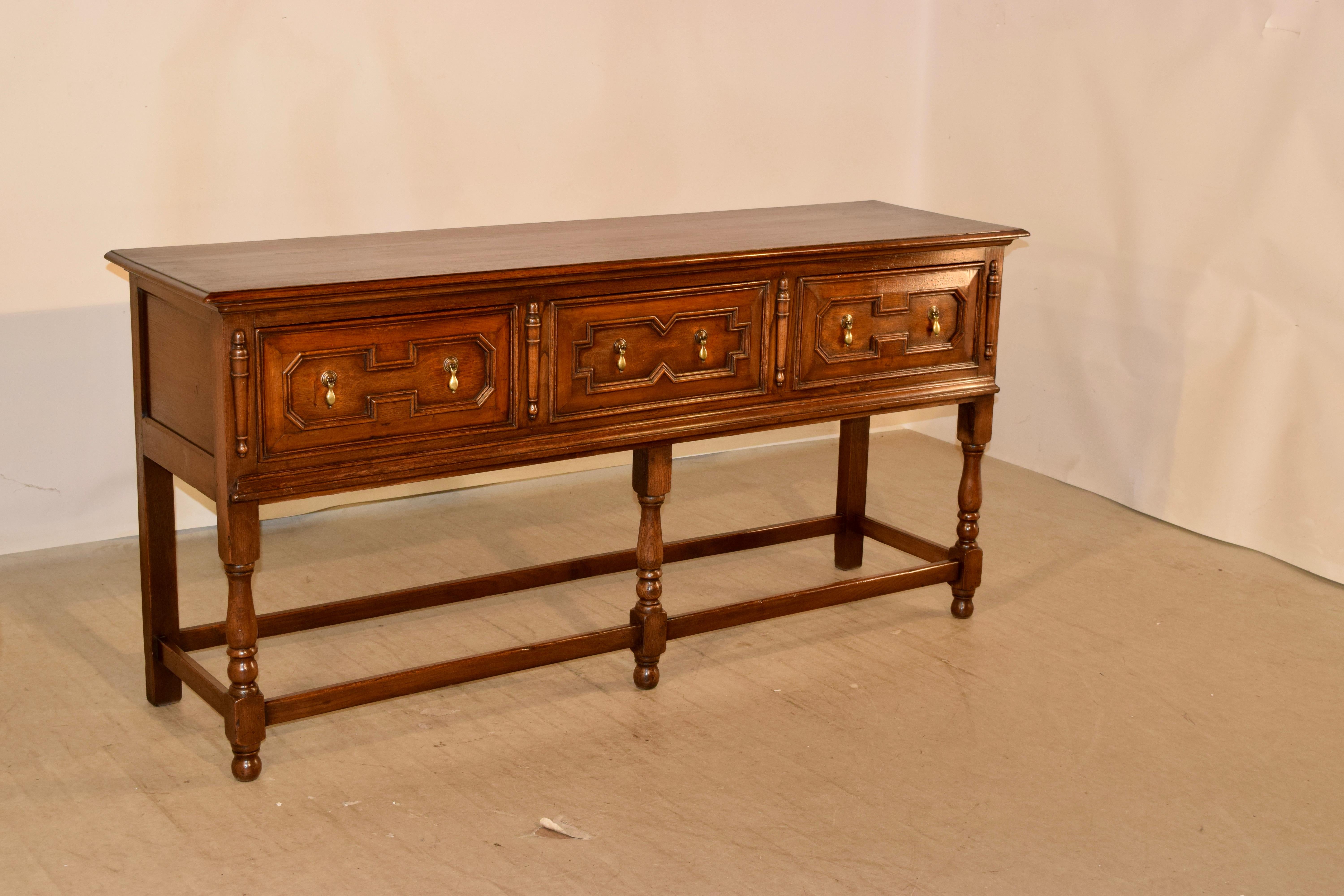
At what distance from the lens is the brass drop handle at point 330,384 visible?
8.81ft

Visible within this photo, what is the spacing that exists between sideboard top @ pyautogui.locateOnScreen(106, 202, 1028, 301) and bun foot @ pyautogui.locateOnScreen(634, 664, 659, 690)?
0.94 meters

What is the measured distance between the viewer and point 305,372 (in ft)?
8.76

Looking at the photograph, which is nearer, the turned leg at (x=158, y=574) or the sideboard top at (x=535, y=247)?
the sideboard top at (x=535, y=247)

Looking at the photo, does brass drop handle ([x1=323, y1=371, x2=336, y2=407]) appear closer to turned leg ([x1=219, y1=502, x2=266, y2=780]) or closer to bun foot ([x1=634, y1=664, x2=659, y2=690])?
turned leg ([x1=219, y1=502, x2=266, y2=780])

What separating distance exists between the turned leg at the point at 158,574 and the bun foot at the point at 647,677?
3.31 feet

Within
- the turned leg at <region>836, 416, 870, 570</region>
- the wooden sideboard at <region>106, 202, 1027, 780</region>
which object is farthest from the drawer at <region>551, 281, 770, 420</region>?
the turned leg at <region>836, 416, 870, 570</region>

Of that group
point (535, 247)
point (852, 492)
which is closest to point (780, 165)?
point (852, 492)

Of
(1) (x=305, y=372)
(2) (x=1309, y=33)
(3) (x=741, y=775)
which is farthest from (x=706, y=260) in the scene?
(2) (x=1309, y=33)

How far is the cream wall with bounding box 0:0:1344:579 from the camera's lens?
4.02 meters

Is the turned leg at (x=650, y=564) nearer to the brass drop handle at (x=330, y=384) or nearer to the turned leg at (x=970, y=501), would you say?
the brass drop handle at (x=330, y=384)

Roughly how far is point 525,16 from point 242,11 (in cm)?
89

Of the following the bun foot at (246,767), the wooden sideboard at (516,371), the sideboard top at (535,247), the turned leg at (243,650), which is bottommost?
the bun foot at (246,767)

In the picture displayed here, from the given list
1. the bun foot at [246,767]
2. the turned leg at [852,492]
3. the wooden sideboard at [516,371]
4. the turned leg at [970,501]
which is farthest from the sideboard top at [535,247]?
the bun foot at [246,767]

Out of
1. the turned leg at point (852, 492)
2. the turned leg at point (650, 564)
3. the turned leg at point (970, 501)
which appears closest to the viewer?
the turned leg at point (650, 564)
